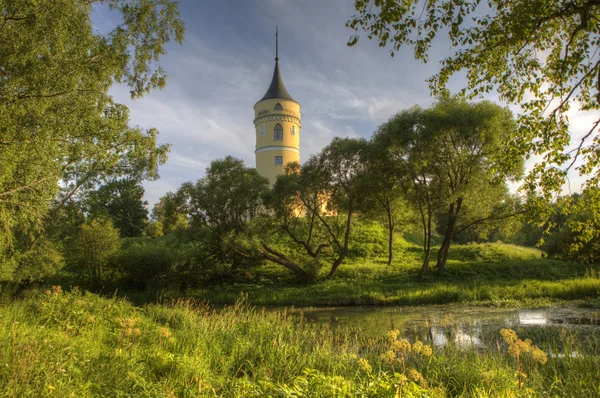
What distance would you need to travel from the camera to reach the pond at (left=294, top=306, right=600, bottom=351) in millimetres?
12141

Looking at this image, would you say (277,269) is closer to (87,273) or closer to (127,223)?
(87,273)

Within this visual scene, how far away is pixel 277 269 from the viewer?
3125 centimetres

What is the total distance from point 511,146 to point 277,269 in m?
23.2

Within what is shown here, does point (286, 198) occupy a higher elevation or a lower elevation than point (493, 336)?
higher

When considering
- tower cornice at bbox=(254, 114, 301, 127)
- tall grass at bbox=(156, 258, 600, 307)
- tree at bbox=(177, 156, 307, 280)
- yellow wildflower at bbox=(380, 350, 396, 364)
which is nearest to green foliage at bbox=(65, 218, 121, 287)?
tall grass at bbox=(156, 258, 600, 307)

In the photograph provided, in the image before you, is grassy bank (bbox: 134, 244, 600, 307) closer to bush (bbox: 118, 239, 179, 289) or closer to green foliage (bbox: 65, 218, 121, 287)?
bush (bbox: 118, 239, 179, 289)

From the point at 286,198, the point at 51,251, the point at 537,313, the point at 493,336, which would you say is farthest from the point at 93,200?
the point at 537,313

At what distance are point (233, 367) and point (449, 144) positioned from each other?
22041 millimetres

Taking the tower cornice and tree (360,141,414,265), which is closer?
tree (360,141,414,265)

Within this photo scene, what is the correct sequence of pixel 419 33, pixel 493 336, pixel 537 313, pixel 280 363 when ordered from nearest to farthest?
pixel 280 363
pixel 419 33
pixel 493 336
pixel 537 313

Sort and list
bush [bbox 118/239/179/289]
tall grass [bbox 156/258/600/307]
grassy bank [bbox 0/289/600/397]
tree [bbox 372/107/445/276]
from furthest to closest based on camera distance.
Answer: bush [bbox 118/239/179/289]
tree [bbox 372/107/445/276]
tall grass [bbox 156/258/600/307]
grassy bank [bbox 0/289/600/397]

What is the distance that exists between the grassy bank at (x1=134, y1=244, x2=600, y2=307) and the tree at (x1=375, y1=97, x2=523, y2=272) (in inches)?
202

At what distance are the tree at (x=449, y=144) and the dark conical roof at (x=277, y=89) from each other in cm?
3230

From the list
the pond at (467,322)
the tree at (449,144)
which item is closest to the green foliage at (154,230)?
the tree at (449,144)
